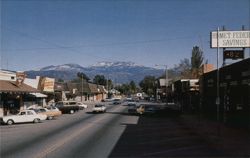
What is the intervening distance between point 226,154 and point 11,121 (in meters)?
24.9

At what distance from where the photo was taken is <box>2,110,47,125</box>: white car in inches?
1539

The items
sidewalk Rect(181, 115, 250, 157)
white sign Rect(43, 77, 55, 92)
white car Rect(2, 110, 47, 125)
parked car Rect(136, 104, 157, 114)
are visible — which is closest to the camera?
sidewalk Rect(181, 115, 250, 157)

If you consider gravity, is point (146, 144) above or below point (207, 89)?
below

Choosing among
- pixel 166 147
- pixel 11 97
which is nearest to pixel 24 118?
pixel 11 97

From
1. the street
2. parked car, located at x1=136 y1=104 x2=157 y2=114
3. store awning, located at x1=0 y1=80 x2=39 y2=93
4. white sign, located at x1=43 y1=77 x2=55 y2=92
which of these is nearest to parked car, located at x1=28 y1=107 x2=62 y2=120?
store awning, located at x1=0 y1=80 x2=39 y2=93

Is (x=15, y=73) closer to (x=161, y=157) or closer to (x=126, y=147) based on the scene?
(x=126, y=147)

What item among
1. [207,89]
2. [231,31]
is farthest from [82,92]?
[231,31]

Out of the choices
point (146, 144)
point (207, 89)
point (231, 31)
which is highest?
point (231, 31)

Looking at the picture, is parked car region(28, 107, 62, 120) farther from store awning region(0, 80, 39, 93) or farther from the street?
the street

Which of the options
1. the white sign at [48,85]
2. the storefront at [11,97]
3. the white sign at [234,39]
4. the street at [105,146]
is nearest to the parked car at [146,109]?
the storefront at [11,97]

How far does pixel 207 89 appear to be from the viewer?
157 feet

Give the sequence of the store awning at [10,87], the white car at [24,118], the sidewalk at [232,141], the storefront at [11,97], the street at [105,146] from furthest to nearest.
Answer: the storefront at [11,97] < the store awning at [10,87] < the white car at [24,118] < the sidewalk at [232,141] < the street at [105,146]

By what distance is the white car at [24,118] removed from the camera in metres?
39.1

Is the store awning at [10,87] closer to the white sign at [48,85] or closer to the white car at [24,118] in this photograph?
the white car at [24,118]
